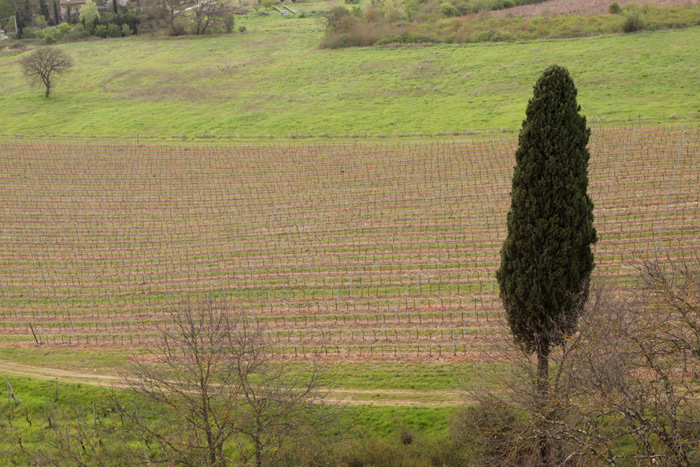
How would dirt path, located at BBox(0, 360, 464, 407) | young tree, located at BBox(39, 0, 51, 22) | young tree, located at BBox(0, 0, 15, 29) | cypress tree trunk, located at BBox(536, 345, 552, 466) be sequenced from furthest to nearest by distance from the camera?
young tree, located at BBox(39, 0, 51, 22), young tree, located at BBox(0, 0, 15, 29), dirt path, located at BBox(0, 360, 464, 407), cypress tree trunk, located at BBox(536, 345, 552, 466)

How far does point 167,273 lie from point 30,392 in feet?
33.7

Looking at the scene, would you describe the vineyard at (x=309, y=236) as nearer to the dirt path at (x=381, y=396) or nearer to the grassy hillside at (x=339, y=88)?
the dirt path at (x=381, y=396)

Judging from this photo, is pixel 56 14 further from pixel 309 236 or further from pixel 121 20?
pixel 309 236

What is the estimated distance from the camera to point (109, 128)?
66.8 metres

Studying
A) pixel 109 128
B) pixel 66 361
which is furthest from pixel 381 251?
pixel 109 128

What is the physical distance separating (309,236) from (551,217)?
814 inches

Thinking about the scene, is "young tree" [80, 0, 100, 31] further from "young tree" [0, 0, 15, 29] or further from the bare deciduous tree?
the bare deciduous tree

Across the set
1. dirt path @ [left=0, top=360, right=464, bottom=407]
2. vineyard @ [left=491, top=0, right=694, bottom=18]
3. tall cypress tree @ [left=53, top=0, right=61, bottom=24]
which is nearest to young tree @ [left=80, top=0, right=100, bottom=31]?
tall cypress tree @ [left=53, top=0, right=61, bottom=24]

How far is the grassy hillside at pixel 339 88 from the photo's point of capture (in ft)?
202

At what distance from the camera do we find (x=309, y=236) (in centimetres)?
3841

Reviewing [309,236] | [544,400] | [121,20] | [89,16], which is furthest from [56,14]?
[544,400]

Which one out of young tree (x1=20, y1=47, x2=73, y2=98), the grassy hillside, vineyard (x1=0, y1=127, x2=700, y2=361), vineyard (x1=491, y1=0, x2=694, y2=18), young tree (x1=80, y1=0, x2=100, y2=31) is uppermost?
young tree (x1=80, y1=0, x2=100, y2=31)

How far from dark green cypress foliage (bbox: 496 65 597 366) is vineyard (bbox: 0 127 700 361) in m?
2.57

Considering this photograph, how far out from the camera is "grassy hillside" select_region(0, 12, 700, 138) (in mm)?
61656
